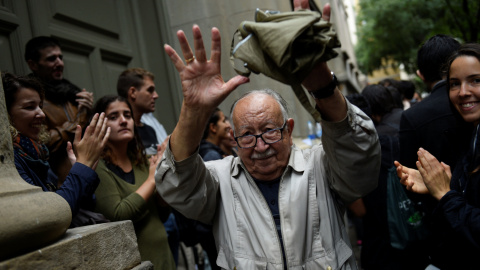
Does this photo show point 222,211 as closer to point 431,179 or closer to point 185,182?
point 185,182

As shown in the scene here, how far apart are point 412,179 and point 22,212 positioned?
2.07m

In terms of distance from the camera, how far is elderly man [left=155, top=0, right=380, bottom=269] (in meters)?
1.94

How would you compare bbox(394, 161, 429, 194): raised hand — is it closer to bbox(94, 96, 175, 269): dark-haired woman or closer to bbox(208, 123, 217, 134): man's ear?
bbox(94, 96, 175, 269): dark-haired woman

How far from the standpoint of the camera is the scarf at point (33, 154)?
2.19 metres

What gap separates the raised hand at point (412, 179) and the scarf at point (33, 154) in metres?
1.98

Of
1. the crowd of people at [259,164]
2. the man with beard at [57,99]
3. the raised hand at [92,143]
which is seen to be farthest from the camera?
the man with beard at [57,99]

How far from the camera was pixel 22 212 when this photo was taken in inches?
60.3

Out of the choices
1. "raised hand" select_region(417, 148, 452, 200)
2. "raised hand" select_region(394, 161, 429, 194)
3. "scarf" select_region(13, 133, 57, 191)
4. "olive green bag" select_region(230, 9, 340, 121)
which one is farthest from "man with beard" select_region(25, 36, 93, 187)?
"raised hand" select_region(417, 148, 452, 200)

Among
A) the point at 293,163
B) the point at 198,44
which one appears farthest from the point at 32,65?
the point at 293,163

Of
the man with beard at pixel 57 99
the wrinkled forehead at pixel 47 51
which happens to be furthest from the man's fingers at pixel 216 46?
the wrinkled forehead at pixel 47 51

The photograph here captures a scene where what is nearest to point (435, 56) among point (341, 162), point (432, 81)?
point (432, 81)

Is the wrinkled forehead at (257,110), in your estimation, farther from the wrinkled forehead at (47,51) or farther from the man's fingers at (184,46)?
the wrinkled forehead at (47,51)

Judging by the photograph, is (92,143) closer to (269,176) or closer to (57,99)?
(57,99)

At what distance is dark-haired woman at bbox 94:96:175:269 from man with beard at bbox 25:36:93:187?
0.48 feet
